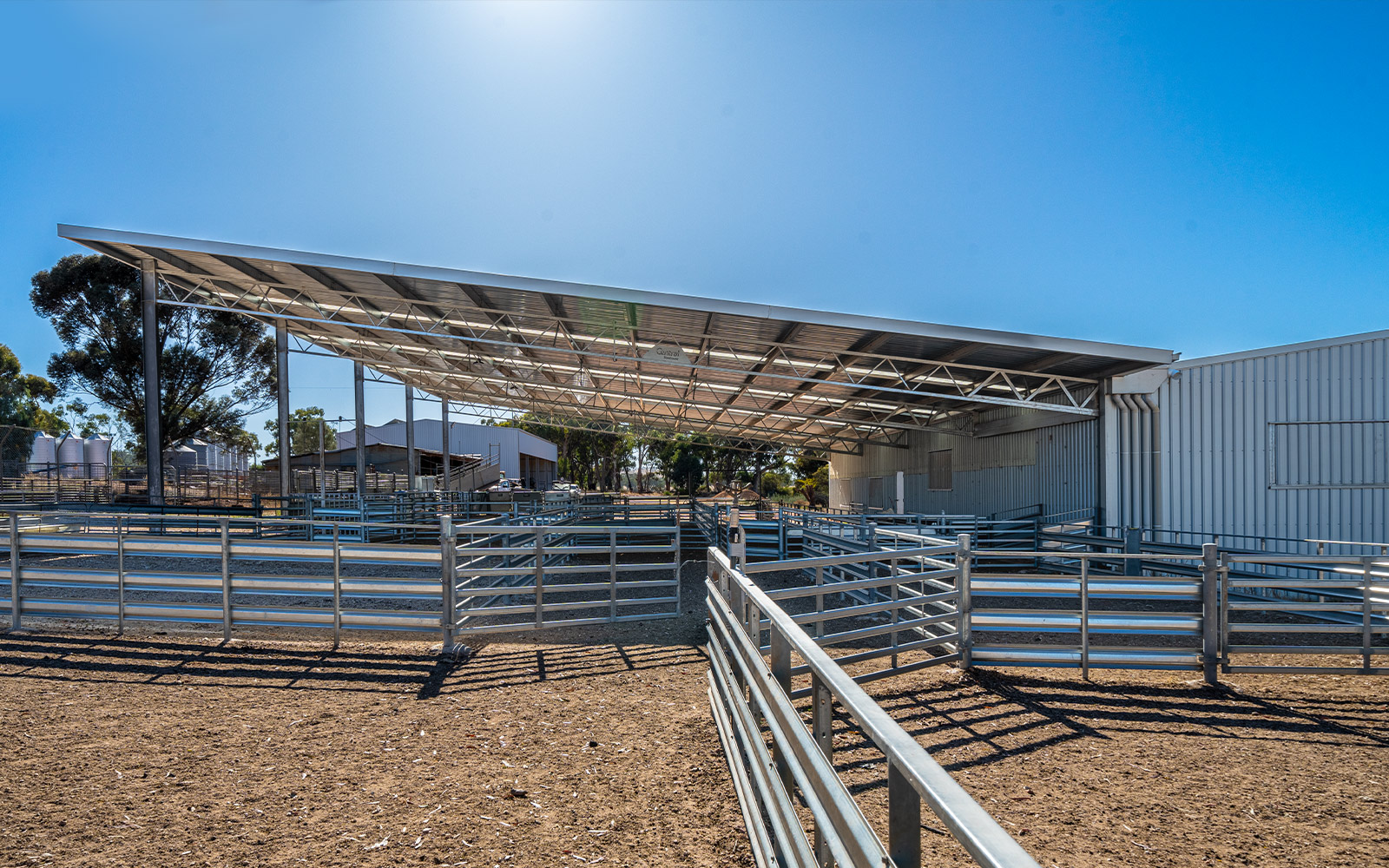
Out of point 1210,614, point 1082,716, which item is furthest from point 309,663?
point 1210,614

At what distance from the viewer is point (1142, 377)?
14.7m

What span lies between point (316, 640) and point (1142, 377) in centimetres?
1540

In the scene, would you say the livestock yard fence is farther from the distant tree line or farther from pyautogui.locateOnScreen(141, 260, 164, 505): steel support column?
the distant tree line

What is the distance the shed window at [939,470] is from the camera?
24.6 metres

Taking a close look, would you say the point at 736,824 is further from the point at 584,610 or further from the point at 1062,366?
the point at 1062,366

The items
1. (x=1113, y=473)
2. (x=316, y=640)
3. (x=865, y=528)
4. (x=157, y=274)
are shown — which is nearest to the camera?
(x=316, y=640)

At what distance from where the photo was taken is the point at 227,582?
26.6 feet

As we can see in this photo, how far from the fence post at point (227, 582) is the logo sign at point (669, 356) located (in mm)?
11009

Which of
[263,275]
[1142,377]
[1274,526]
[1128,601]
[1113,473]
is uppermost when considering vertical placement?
[263,275]

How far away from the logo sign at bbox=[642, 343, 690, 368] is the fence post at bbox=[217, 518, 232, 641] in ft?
36.1

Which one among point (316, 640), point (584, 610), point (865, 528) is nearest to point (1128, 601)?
point (865, 528)

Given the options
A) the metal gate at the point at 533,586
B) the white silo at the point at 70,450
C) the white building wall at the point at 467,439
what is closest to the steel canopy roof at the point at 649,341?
the metal gate at the point at 533,586

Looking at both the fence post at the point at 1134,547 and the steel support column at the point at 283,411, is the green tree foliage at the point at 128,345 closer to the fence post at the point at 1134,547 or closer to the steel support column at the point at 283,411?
the steel support column at the point at 283,411

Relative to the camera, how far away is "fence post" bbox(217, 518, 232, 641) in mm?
8031
